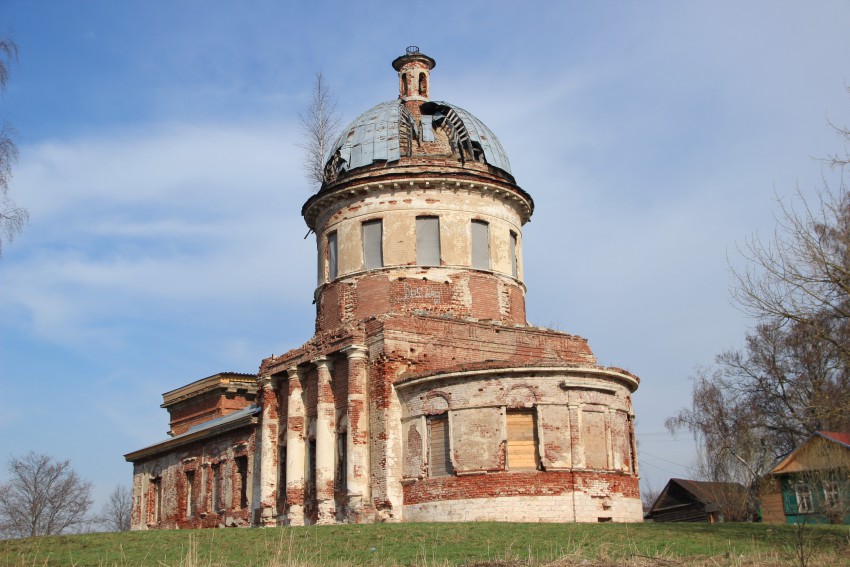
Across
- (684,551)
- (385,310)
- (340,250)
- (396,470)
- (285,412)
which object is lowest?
(684,551)

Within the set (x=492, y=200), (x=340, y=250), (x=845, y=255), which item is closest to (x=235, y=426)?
(x=340, y=250)

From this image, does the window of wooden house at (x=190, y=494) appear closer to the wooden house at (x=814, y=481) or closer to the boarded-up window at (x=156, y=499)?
the boarded-up window at (x=156, y=499)

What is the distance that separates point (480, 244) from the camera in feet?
88.8

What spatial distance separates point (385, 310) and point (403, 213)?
291cm

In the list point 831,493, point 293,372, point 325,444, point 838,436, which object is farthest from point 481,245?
point 838,436

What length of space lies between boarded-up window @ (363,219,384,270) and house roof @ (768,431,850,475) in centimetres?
1656

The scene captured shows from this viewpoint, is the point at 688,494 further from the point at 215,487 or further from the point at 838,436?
the point at 215,487

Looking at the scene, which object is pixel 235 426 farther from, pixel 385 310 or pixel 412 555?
pixel 412 555

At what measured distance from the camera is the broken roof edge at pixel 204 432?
94.7ft

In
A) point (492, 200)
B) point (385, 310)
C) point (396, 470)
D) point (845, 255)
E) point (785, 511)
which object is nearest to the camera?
point (845, 255)

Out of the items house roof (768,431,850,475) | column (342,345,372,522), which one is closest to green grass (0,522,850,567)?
column (342,345,372,522)

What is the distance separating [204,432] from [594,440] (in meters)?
14.6

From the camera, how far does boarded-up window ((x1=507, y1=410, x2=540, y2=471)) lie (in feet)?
70.0

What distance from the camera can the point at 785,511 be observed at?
34.7m
